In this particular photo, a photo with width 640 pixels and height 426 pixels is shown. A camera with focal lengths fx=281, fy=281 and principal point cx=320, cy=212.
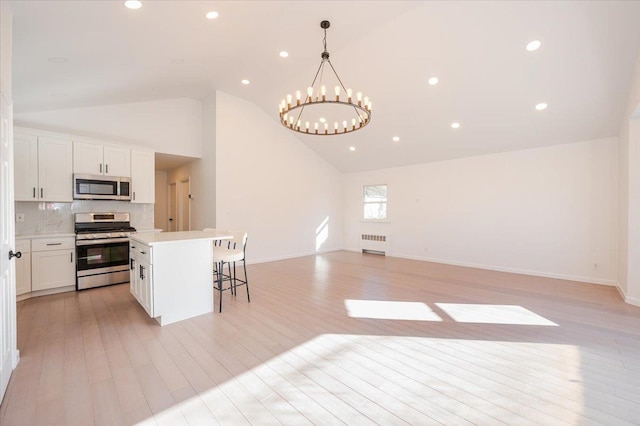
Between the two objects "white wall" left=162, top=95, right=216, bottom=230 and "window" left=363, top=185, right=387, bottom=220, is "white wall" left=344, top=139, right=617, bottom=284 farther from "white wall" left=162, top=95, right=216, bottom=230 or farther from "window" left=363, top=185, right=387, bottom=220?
"white wall" left=162, top=95, right=216, bottom=230

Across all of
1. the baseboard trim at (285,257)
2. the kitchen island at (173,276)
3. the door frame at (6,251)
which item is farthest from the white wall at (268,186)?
the door frame at (6,251)

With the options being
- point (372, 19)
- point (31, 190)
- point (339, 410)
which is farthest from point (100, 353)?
point (372, 19)

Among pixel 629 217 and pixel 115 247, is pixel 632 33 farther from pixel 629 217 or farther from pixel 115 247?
pixel 115 247

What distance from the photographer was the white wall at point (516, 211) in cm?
495

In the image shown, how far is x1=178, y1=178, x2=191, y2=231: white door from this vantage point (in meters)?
7.08

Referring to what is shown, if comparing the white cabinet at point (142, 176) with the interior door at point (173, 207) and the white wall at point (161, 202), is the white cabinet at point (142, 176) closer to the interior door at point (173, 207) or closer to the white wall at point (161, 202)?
the interior door at point (173, 207)

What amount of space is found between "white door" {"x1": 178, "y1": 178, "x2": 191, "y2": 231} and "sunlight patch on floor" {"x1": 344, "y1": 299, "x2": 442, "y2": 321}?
4.98 meters

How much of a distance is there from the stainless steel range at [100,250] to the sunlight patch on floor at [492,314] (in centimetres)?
505

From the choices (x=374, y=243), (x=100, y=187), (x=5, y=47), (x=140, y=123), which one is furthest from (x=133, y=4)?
(x=374, y=243)

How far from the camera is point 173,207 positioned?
789 centimetres

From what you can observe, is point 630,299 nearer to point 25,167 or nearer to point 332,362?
point 332,362

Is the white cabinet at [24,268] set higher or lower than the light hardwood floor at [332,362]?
higher

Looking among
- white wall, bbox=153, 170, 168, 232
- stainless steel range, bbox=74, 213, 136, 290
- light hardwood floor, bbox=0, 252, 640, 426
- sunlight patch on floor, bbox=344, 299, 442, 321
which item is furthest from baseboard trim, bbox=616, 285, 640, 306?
white wall, bbox=153, 170, 168, 232

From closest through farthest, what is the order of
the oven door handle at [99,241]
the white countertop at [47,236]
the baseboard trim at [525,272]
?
the white countertop at [47,236]
the oven door handle at [99,241]
the baseboard trim at [525,272]
